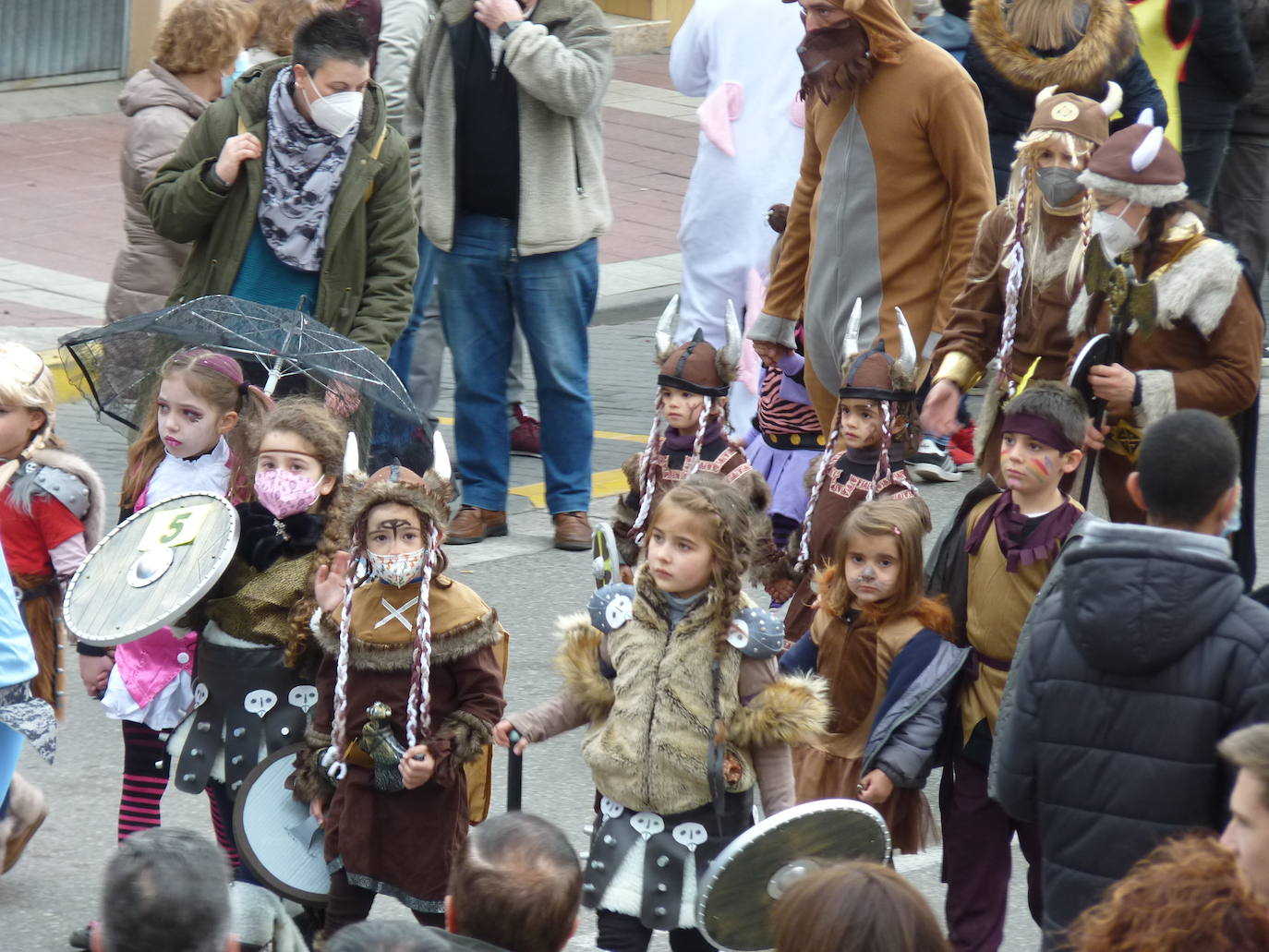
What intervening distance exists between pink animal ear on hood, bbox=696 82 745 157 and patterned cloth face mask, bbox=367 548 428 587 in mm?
4034

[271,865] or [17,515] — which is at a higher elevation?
[17,515]

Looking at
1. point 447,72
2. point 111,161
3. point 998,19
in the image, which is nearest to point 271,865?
point 447,72

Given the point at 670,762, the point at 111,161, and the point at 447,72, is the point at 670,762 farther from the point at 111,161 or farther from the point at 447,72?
the point at 111,161

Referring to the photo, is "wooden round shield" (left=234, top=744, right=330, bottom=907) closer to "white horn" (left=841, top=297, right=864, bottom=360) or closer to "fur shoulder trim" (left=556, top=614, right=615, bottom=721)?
"fur shoulder trim" (left=556, top=614, right=615, bottom=721)

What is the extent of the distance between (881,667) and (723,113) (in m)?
3.86

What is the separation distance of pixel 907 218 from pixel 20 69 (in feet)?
33.9

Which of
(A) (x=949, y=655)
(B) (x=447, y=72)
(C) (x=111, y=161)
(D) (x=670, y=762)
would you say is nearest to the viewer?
(D) (x=670, y=762)

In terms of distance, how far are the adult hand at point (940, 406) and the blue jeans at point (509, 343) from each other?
2.26m

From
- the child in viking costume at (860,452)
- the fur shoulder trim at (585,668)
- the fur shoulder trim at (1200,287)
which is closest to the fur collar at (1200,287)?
the fur shoulder trim at (1200,287)

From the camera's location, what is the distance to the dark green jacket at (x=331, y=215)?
6.37 meters

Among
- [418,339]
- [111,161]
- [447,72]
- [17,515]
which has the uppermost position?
[447,72]

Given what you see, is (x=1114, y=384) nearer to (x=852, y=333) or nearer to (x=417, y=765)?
(x=852, y=333)

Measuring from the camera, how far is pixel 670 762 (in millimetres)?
4211

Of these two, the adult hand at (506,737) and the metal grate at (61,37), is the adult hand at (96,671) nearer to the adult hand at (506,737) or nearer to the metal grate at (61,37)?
the adult hand at (506,737)
